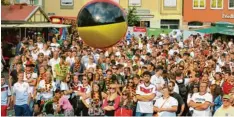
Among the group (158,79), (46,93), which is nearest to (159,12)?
(158,79)

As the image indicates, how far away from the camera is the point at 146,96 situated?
38.2 feet

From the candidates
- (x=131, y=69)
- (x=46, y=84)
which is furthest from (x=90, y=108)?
(x=131, y=69)

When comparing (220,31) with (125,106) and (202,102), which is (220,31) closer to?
(125,106)

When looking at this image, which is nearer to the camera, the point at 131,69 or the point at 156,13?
the point at 131,69

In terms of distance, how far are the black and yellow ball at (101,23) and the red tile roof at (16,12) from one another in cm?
2287

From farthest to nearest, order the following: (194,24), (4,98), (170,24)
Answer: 1. (170,24)
2. (194,24)
3. (4,98)

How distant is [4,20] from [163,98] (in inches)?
950

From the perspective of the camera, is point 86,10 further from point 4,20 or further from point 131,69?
point 4,20

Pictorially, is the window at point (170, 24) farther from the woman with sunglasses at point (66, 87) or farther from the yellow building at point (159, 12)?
the woman with sunglasses at point (66, 87)

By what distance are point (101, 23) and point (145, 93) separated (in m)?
1.76

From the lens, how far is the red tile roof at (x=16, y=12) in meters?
34.8

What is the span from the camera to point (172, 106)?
10898 millimetres

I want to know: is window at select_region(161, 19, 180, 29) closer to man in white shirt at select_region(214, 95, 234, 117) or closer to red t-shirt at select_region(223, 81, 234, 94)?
red t-shirt at select_region(223, 81, 234, 94)

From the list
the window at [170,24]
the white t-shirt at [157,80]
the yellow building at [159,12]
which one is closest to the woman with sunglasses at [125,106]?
the white t-shirt at [157,80]
